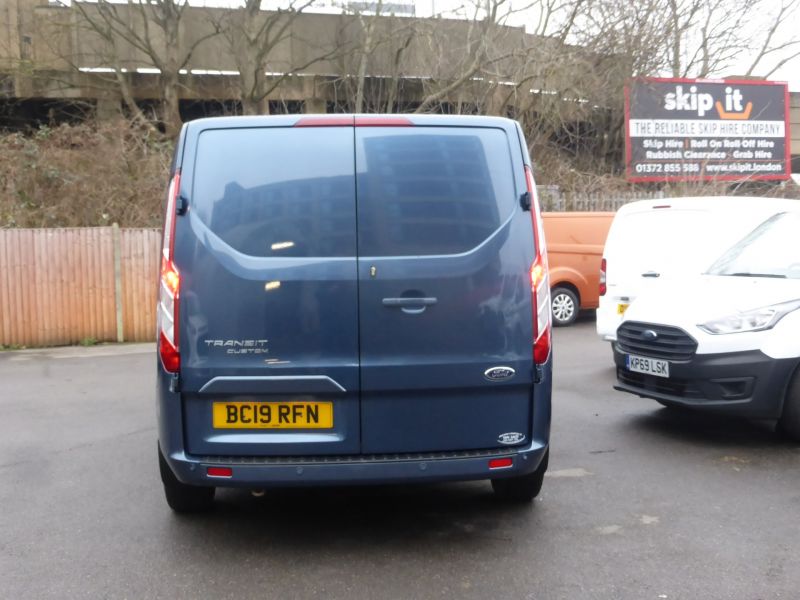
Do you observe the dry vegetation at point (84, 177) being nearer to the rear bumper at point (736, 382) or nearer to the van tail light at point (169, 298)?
the rear bumper at point (736, 382)

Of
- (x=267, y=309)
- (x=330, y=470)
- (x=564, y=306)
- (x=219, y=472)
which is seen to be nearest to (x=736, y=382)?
(x=330, y=470)

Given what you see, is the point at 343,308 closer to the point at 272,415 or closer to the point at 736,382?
the point at 272,415

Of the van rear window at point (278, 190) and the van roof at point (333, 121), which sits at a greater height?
the van roof at point (333, 121)

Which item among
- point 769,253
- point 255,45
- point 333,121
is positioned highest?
point 255,45

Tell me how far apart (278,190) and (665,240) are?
6.53 metres

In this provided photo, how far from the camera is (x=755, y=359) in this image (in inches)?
241

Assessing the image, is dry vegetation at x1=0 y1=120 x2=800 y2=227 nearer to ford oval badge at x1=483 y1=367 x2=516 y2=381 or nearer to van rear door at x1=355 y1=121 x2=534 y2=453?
van rear door at x1=355 y1=121 x2=534 y2=453

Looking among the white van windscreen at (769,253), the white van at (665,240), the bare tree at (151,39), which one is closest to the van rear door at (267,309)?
the white van windscreen at (769,253)

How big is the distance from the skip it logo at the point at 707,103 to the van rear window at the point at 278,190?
68.4ft

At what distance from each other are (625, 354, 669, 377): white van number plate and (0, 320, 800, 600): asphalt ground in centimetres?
50

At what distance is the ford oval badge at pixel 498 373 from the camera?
4.12 metres

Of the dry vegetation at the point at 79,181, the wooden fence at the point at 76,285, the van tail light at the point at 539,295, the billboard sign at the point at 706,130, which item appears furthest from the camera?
the billboard sign at the point at 706,130

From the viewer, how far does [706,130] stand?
77.3 feet

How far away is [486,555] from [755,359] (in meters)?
2.95
